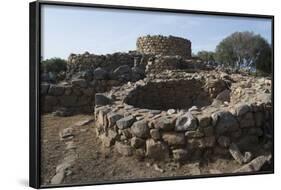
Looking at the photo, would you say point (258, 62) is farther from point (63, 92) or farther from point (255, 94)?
point (63, 92)

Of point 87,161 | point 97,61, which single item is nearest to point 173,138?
point 87,161

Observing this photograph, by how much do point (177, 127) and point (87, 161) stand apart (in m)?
1.15

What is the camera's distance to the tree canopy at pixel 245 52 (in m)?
7.32

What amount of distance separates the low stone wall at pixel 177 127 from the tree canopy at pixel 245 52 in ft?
1.09

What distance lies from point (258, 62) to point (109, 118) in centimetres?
210

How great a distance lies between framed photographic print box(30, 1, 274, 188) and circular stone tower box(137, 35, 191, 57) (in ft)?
0.04

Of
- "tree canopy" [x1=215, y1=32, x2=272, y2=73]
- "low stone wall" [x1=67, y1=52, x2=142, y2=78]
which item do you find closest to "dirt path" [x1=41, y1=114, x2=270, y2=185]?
"low stone wall" [x1=67, y1=52, x2=142, y2=78]

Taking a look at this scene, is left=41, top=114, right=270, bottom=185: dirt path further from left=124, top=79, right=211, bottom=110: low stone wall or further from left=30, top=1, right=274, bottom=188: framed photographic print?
left=124, top=79, right=211, bottom=110: low stone wall

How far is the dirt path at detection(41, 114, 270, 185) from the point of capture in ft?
21.2

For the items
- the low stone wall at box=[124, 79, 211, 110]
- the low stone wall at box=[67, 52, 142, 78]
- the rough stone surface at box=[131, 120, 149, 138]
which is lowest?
the rough stone surface at box=[131, 120, 149, 138]

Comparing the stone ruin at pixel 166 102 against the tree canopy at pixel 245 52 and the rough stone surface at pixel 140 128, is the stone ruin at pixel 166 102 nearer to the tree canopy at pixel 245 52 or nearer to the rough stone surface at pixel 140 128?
the rough stone surface at pixel 140 128

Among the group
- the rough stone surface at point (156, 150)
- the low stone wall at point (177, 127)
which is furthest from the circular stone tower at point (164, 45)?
the rough stone surface at point (156, 150)

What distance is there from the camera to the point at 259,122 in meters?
7.55

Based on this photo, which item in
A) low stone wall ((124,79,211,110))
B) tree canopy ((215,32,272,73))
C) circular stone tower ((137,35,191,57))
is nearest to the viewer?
circular stone tower ((137,35,191,57))
